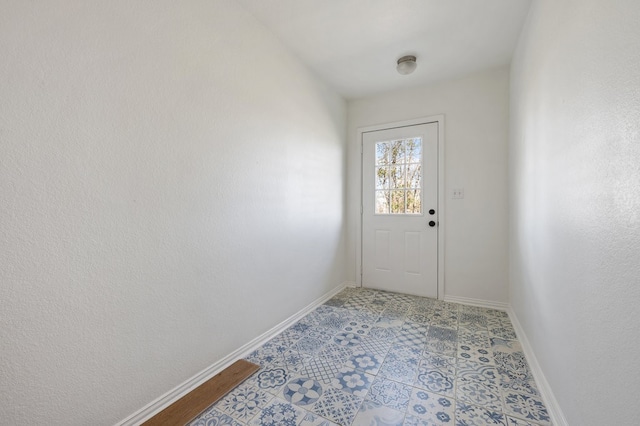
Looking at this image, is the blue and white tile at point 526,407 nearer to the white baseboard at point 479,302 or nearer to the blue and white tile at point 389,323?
the blue and white tile at point 389,323

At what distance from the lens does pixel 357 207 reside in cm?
342

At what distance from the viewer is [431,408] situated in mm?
1366

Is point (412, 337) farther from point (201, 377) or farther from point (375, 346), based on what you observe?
point (201, 377)

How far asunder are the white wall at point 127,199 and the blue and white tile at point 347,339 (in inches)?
21.2

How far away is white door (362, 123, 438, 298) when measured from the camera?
3.02 m

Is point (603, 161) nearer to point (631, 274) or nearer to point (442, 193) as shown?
point (631, 274)

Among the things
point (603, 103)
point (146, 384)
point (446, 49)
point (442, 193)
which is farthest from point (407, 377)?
point (446, 49)

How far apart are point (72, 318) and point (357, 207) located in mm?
2815

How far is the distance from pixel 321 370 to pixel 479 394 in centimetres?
89

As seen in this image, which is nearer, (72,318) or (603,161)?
(603,161)

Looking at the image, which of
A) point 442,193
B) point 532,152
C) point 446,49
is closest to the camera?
point 532,152

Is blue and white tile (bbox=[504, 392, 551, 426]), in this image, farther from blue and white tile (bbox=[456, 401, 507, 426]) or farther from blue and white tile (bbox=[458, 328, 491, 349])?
blue and white tile (bbox=[458, 328, 491, 349])

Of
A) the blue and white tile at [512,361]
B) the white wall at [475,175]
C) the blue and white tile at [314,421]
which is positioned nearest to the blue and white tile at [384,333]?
the blue and white tile at [512,361]

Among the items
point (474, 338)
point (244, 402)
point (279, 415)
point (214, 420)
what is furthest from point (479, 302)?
point (214, 420)
